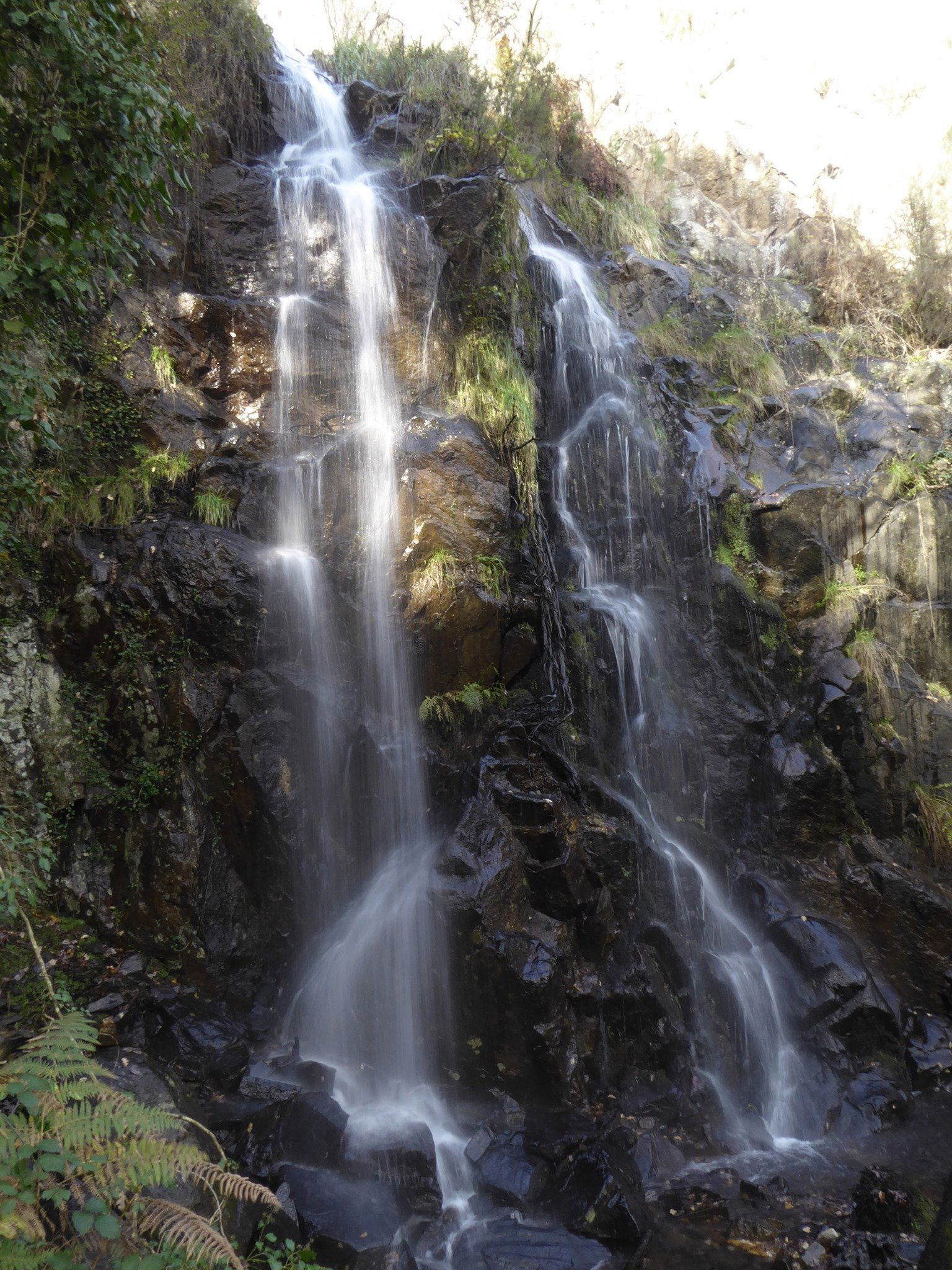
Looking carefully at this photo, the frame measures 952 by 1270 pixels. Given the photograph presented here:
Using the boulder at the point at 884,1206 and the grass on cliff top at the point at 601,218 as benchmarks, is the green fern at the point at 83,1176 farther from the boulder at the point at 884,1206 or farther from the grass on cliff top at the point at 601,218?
the grass on cliff top at the point at 601,218

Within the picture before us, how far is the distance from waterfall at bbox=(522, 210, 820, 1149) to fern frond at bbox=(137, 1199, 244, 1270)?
4709mm

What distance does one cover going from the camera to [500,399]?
8.62 meters

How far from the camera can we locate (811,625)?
936 cm

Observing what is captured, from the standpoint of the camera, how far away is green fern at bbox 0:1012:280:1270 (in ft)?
7.69

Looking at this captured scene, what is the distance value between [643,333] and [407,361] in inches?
187

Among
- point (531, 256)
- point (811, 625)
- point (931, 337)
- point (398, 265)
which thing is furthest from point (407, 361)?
point (931, 337)

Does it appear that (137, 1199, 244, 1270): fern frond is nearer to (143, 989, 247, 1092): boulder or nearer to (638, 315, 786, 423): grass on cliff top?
(143, 989, 247, 1092): boulder

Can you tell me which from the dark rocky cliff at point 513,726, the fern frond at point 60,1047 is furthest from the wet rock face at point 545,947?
the fern frond at point 60,1047

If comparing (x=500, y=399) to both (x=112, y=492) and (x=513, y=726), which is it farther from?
(x=112, y=492)

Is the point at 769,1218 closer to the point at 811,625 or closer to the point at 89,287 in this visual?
the point at 811,625

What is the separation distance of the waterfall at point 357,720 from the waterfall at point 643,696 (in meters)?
2.42

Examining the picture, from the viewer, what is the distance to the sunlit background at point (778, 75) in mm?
14539

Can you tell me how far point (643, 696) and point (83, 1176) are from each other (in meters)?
6.84

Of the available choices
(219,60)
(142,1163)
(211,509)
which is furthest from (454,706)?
(219,60)
